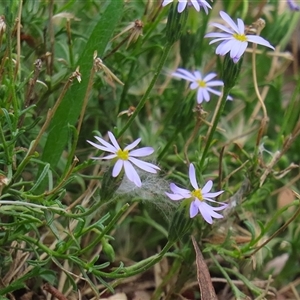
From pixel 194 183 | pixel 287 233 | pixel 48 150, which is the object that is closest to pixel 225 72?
pixel 194 183

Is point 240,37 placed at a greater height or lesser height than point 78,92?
greater

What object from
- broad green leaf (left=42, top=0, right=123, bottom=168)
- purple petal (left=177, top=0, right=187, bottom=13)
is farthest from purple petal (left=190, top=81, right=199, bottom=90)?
purple petal (left=177, top=0, right=187, bottom=13)

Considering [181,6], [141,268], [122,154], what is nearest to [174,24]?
[181,6]

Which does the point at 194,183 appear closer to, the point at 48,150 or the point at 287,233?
the point at 48,150

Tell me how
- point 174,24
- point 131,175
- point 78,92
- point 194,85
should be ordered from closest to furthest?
point 131,175 < point 174,24 < point 78,92 < point 194,85

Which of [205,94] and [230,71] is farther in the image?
[205,94]

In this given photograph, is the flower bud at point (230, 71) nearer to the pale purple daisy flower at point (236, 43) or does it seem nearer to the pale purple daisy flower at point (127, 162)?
the pale purple daisy flower at point (236, 43)

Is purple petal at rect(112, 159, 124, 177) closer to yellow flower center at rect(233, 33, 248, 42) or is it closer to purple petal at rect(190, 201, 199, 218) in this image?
purple petal at rect(190, 201, 199, 218)

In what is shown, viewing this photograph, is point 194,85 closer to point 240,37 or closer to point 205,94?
point 205,94
